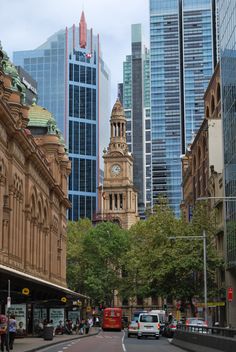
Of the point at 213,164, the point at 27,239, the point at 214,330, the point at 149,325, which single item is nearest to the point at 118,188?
the point at 213,164

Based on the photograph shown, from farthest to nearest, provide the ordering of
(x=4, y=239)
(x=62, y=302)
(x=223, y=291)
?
(x=223, y=291) < (x=62, y=302) < (x=4, y=239)

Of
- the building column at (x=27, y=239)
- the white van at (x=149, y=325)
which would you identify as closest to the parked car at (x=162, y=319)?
the white van at (x=149, y=325)

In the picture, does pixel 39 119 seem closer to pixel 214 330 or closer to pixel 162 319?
pixel 162 319

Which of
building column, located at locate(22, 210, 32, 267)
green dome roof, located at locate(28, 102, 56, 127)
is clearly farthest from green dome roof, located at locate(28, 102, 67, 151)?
building column, located at locate(22, 210, 32, 267)

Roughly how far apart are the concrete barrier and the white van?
9352 mm

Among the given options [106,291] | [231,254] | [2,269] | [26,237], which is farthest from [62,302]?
[106,291]

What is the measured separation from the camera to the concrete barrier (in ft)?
88.0

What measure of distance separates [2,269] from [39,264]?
3972 centimetres

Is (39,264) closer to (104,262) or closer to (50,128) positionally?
(50,128)

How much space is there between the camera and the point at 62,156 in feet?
302

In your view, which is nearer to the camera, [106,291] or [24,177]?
[24,177]

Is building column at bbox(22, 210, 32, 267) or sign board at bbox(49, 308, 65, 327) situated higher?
building column at bbox(22, 210, 32, 267)

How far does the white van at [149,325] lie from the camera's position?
5441 cm

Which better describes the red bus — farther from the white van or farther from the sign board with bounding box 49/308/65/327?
the white van
